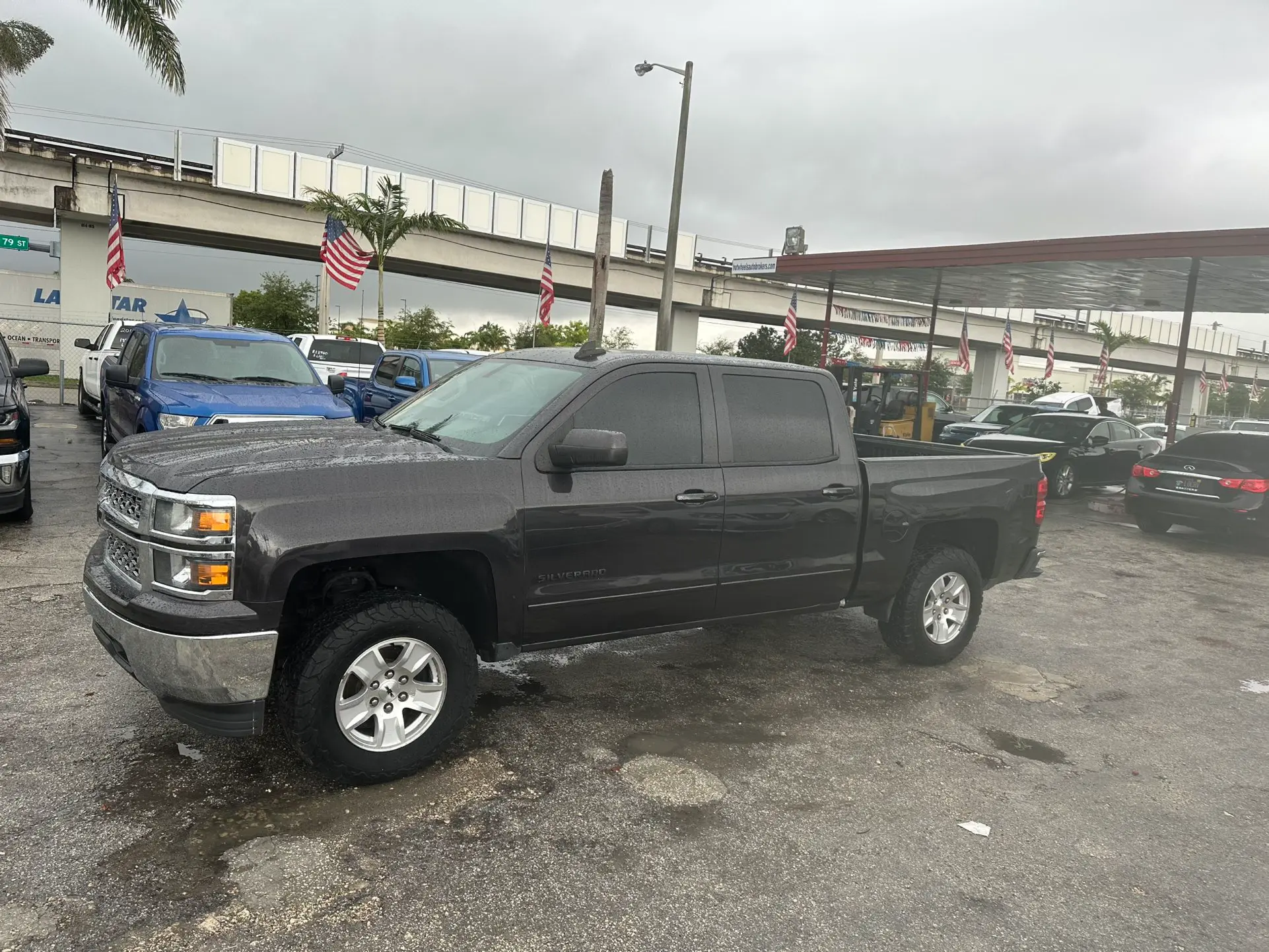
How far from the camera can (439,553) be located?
157 inches

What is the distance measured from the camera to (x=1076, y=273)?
1983 centimetres

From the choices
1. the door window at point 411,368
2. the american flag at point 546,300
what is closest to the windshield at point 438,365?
the door window at point 411,368

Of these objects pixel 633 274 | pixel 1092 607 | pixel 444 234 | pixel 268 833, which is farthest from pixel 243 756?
pixel 633 274

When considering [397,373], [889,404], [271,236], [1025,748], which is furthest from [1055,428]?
[271,236]

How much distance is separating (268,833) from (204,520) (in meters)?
1.20

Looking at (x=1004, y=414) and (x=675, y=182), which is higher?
(x=675, y=182)

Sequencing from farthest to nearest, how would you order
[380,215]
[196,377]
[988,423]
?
[380,215] → [988,423] → [196,377]

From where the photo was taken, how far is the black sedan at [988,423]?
16172 millimetres

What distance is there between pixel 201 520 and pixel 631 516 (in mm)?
1864

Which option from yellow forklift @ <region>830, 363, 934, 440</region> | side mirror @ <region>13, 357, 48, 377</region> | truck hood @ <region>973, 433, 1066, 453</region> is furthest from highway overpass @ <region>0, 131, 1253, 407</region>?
side mirror @ <region>13, 357, 48, 377</region>

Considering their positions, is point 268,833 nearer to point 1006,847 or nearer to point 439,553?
point 439,553

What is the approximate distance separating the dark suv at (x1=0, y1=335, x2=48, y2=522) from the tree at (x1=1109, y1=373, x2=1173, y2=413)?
92.9 meters

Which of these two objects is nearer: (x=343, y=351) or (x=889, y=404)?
(x=889, y=404)

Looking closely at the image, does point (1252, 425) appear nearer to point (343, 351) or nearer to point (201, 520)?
point (343, 351)
